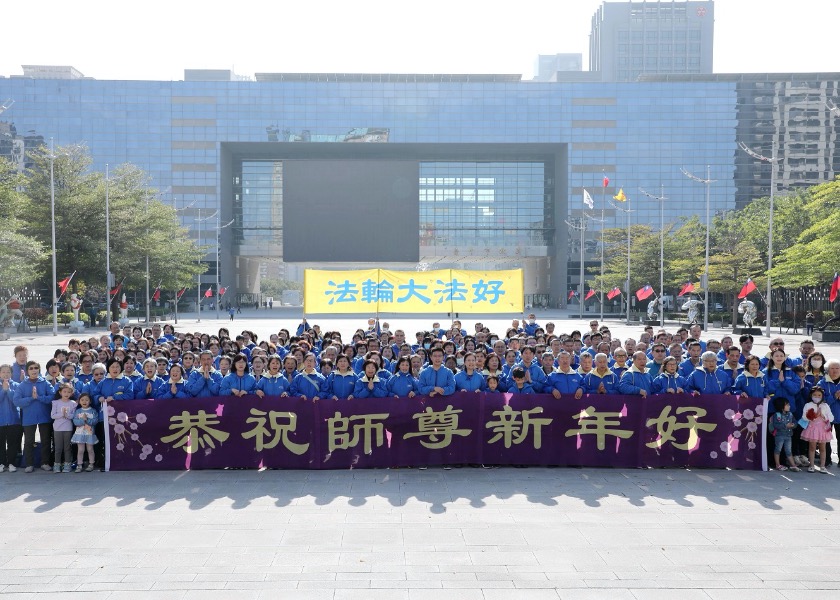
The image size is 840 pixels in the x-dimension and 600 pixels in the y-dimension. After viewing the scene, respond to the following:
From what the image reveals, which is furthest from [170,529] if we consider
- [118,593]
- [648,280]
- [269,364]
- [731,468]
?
[648,280]

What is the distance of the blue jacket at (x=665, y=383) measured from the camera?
32.9 feet

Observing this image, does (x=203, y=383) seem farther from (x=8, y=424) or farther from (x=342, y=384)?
(x=8, y=424)

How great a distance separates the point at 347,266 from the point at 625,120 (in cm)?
3857

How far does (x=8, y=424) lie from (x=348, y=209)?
7431 centimetres

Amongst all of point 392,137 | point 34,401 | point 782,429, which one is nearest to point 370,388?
point 34,401

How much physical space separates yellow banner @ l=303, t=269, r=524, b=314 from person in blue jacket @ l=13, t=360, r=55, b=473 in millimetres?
6606

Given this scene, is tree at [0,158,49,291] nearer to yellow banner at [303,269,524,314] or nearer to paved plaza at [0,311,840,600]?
yellow banner at [303,269,524,314]

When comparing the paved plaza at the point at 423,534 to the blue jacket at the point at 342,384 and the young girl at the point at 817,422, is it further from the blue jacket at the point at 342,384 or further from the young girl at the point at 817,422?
the blue jacket at the point at 342,384

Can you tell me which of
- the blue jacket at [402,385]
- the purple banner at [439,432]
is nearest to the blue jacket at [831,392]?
the purple banner at [439,432]

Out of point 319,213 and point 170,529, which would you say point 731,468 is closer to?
point 170,529

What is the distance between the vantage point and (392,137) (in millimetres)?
90188

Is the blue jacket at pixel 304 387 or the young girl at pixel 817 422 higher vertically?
the blue jacket at pixel 304 387

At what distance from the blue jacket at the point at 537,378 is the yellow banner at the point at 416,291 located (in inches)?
199

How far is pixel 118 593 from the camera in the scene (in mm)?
5840
